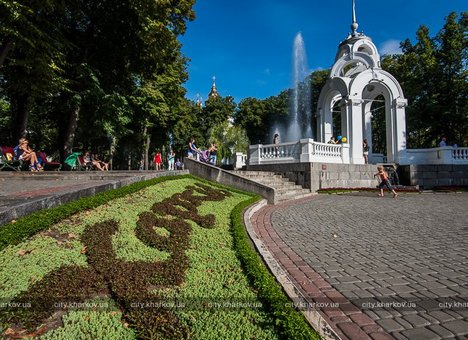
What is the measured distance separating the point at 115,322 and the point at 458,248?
230 inches

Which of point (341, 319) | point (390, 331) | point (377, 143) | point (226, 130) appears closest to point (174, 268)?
point (341, 319)

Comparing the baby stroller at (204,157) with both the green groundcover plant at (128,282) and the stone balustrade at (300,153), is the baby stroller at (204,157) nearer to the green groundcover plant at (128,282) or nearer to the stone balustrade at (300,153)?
the stone balustrade at (300,153)

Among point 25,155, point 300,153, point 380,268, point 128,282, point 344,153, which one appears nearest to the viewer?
point 128,282

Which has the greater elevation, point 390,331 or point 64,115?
point 64,115

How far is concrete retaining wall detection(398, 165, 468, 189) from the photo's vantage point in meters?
17.9

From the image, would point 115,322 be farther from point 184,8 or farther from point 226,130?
point 226,130

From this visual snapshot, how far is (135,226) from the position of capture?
5.04 meters

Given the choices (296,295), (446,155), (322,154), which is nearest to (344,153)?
(322,154)

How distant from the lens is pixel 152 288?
339 centimetres

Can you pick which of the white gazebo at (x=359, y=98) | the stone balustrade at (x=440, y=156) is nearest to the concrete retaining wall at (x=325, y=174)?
the white gazebo at (x=359, y=98)

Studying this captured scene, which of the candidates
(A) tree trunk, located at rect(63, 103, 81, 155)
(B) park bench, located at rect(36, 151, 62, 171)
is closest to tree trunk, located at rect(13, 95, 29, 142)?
(A) tree trunk, located at rect(63, 103, 81, 155)

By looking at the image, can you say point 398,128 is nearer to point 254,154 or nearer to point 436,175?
point 436,175

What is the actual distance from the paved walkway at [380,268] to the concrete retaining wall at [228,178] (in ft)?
9.07

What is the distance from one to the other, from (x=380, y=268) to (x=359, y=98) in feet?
57.3
